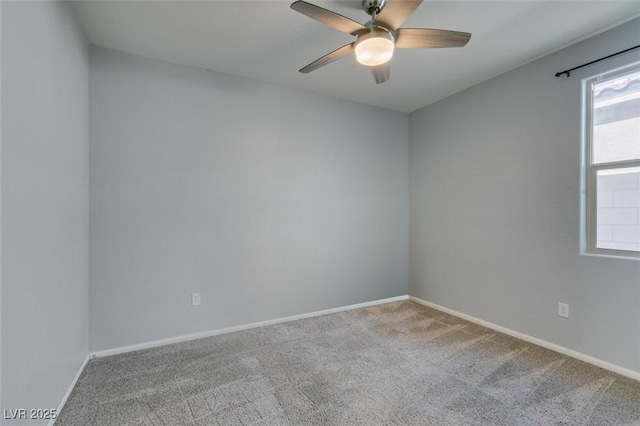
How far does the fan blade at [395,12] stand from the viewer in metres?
1.49

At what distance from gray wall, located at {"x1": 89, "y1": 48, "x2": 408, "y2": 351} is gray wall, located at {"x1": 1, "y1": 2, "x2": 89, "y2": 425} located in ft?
0.98

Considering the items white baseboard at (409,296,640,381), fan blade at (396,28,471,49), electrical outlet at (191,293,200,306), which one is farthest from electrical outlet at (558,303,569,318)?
electrical outlet at (191,293,200,306)

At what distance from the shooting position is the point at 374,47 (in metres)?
1.74

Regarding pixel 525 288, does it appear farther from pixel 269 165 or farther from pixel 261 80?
pixel 261 80

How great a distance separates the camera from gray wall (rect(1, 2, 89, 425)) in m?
1.20

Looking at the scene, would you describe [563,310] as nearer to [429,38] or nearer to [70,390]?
[429,38]

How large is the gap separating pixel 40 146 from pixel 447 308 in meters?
3.85

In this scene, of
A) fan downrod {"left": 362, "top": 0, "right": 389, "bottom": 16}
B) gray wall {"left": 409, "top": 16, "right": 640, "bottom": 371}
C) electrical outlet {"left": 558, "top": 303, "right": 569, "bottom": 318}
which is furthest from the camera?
electrical outlet {"left": 558, "top": 303, "right": 569, "bottom": 318}

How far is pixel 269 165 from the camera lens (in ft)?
10.4

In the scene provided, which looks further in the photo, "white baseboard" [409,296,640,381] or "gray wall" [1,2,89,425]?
"white baseboard" [409,296,640,381]

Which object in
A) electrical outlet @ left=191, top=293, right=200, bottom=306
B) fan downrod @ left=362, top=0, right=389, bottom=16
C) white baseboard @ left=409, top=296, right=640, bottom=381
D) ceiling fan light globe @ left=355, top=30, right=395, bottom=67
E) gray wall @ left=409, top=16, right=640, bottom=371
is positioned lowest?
white baseboard @ left=409, top=296, right=640, bottom=381

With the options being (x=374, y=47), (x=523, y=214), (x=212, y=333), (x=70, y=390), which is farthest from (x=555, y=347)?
(x=70, y=390)

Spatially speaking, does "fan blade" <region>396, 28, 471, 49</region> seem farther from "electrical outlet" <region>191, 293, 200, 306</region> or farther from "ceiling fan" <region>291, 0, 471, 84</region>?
"electrical outlet" <region>191, 293, 200, 306</region>

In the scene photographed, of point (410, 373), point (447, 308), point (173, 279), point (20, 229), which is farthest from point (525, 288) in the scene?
point (20, 229)
